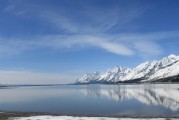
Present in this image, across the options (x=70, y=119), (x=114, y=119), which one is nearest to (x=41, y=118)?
(x=70, y=119)

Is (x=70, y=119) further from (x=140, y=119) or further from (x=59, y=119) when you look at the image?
(x=140, y=119)

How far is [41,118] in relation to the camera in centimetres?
4962

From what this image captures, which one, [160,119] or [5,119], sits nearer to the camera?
[160,119]

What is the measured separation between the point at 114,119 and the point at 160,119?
718 cm

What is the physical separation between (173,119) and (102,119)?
36.1 feet

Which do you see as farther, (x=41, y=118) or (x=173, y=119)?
(x=41, y=118)

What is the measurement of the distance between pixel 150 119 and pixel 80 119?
11.1 m

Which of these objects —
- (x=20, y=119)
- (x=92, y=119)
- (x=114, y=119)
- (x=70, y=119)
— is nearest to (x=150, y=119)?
(x=114, y=119)

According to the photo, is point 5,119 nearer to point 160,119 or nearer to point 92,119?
point 92,119

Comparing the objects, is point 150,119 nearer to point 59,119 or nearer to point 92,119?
point 92,119

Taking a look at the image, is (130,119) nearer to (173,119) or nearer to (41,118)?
(173,119)

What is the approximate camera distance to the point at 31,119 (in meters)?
48.6

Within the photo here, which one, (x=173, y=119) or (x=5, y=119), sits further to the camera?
(x=5, y=119)

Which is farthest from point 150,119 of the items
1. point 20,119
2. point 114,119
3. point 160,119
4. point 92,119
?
point 20,119
